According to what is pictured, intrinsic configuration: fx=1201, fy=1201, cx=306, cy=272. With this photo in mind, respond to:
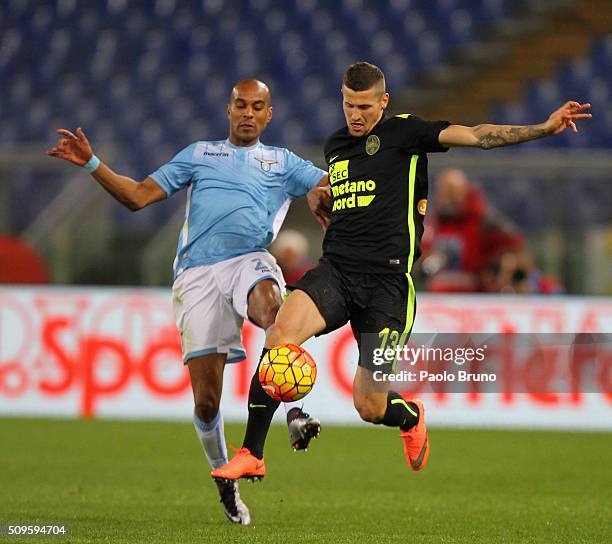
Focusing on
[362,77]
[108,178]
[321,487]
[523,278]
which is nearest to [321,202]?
[362,77]

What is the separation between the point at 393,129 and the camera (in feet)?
19.0

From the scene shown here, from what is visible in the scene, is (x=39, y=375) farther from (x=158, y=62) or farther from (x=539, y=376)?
(x=158, y=62)

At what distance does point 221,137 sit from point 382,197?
8.80 meters

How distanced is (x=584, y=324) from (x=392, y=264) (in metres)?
→ 5.40

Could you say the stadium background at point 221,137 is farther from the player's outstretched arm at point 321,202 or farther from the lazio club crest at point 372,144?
the lazio club crest at point 372,144

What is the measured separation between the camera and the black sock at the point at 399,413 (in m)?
5.90

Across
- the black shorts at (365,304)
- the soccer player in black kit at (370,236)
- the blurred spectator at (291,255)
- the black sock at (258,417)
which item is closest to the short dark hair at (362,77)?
the soccer player in black kit at (370,236)

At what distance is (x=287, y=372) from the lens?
531 centimetres

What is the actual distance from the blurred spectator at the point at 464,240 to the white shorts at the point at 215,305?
486 centimetres

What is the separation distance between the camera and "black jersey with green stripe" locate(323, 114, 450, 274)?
18.8ft

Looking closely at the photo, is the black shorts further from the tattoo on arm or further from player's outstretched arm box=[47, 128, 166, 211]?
player's outstretched arm box=[47, 128, 166, 211]

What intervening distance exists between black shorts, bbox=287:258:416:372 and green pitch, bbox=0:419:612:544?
0.90 m

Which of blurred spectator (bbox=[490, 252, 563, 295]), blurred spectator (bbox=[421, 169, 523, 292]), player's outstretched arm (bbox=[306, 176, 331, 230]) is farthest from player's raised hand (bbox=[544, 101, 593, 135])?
blurred spectator (bbox=[490, 252, 563, 295])

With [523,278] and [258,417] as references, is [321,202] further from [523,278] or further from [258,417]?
[523,278]
